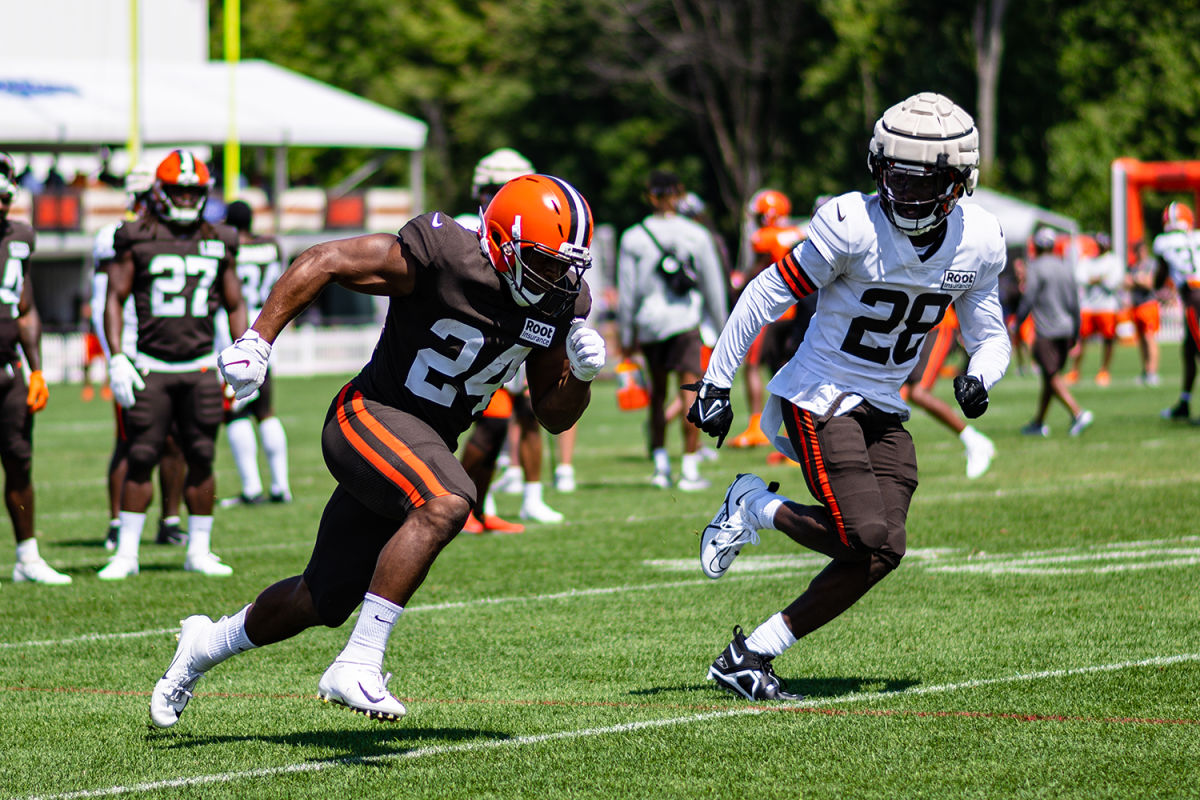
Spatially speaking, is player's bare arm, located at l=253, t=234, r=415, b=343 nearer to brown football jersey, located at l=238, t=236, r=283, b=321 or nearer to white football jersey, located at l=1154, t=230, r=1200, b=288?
brown football jersey, located at l=238, t=236, r=283, b=321

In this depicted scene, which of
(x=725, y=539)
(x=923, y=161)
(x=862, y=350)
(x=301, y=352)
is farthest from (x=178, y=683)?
(x=301, y=352)

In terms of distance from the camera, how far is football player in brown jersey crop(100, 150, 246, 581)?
828 cm

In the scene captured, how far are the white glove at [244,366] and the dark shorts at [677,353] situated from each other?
23.8 ft

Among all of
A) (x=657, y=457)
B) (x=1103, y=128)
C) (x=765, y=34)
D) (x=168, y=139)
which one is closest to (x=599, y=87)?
(x=765, y=34)

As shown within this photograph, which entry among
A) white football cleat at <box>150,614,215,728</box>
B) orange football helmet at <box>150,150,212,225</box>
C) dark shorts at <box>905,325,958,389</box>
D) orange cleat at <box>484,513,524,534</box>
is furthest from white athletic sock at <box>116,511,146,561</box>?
dark shorts at <box>905,325,958,389</box>

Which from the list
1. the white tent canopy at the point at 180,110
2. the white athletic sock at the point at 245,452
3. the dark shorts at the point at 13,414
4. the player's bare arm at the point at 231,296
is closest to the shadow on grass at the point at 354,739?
the dark shorts at the point at 13,414

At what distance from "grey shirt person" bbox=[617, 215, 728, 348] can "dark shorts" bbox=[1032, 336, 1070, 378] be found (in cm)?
502

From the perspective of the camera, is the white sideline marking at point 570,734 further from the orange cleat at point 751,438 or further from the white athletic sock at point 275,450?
the orange cleat at point 751,438

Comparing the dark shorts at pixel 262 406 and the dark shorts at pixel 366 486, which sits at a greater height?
the dark shorts at pixel 366 486

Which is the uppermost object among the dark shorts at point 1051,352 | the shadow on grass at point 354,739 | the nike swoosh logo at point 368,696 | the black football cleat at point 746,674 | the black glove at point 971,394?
the black glove at point 971,394

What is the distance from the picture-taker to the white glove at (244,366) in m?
4.50

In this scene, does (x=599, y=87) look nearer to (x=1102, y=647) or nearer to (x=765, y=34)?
(x=765, y=34)

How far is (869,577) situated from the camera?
533cm

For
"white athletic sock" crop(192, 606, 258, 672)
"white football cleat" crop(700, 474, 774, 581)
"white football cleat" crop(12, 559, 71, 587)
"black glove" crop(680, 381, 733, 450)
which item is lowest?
"white football cleat" crop(12, 559, 71, 587)
